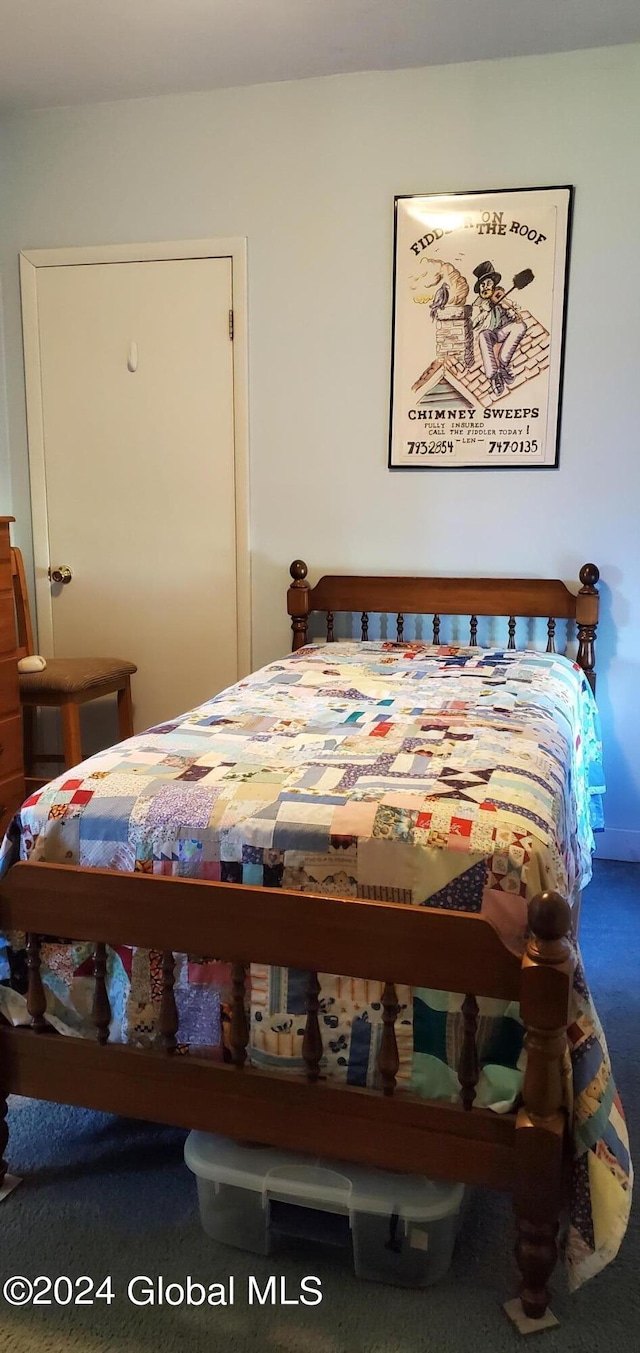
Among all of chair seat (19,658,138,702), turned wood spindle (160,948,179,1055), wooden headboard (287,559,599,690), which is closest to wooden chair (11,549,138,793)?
chair seat (19,658,138,702)

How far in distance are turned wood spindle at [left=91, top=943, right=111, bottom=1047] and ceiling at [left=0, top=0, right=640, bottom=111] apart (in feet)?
8.10

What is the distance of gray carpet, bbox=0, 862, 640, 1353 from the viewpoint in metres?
1.31

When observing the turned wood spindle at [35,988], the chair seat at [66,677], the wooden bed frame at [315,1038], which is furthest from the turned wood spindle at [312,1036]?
the chair seat at [66,677]

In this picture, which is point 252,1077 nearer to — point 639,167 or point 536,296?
point 536,296

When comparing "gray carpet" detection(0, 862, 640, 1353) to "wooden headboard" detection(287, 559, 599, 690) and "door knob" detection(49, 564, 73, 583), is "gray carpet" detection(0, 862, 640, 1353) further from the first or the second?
"door knob" detection(49, 564, 73, 583)

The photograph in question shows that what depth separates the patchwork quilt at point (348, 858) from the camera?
128 cm

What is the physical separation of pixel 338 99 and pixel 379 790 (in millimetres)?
2551

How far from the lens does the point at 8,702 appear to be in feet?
9.28

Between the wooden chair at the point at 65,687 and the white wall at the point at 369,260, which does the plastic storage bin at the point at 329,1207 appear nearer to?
the wooden chair at the point at 65,687

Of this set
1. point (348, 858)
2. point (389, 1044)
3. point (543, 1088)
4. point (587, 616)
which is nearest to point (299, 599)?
point (587, 616)

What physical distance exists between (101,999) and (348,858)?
0.46m

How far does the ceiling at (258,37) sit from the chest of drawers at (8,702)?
1419mm

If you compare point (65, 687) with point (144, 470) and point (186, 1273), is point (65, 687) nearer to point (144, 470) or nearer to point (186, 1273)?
point (144, 470)

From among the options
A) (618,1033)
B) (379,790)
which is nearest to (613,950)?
(618,1033)
